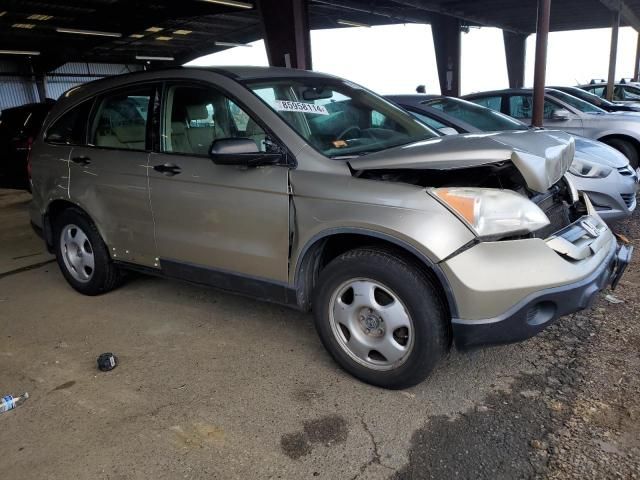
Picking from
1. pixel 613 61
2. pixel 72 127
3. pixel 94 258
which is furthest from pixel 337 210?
pixel 613 61

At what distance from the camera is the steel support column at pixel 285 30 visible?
37.1 feet

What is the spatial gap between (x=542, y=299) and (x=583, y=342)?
42.1 inches

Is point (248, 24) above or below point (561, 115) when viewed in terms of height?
above

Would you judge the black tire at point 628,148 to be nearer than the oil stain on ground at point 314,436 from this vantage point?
No

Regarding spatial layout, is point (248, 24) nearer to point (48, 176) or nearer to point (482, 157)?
point (48, 176)

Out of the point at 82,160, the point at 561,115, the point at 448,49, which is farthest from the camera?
the point at 448,49

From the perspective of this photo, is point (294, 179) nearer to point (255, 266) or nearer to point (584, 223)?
point (255, 266)

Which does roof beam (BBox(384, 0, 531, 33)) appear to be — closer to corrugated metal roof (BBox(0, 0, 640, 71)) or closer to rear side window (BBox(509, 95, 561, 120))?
corrugated metal roof (BBox(0, 0, 640, 71))

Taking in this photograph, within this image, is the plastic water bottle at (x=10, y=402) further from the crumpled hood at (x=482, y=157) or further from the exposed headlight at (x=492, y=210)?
the exposed headlight at (x=492, y=210)

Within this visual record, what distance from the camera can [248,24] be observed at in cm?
2594

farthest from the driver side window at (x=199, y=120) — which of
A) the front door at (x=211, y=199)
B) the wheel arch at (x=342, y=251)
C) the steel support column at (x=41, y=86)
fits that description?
the steel support column at (x=41, y=86)

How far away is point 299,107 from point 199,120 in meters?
0.72

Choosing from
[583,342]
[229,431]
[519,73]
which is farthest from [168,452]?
[519,73]

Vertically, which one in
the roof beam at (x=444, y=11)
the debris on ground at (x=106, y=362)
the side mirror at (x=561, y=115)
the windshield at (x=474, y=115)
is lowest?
the debris on ground at (x=106, y=362)
